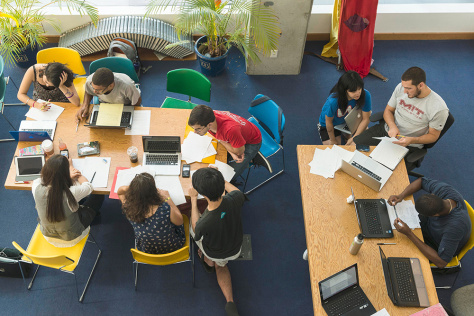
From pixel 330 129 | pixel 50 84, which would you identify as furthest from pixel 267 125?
pixel 50 84

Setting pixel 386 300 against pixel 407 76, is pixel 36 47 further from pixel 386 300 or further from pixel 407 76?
pixel 386 300

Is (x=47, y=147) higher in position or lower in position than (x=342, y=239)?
higher

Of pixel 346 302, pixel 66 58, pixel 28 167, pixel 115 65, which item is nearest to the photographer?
pixel 346 302

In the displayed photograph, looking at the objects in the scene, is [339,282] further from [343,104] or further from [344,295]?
[343,104]

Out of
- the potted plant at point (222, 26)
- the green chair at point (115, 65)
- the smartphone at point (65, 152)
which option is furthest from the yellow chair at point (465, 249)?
the green chair at point (115, 65)

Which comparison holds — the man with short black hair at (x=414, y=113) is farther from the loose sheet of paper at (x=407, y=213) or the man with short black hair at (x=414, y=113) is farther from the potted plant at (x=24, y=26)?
the potted plant at (x=24, y=26)

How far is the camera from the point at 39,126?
3779 mm

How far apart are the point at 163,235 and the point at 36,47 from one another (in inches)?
144

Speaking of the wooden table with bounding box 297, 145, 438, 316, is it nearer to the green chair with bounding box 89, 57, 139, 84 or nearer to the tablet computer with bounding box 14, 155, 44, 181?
the green chair with bounding box 89, 57, 139, 84

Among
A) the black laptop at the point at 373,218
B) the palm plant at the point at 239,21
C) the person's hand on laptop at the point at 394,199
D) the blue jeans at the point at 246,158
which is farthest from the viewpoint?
the palm plant at the point at 239,21

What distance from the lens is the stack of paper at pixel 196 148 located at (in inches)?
142

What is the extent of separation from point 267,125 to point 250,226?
1066 mm

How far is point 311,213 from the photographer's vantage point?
10.8 feet

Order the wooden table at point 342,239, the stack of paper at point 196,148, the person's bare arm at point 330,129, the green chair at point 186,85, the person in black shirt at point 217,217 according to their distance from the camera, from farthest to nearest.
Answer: the green chair at point 186,85, the person's bare arm at point 330,129, the stack of paper at point 196,148, the wooden table at point 342,239, the person in black shirt at point 217,217
